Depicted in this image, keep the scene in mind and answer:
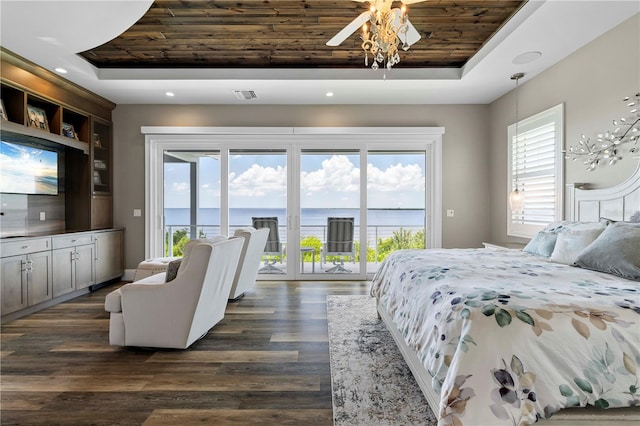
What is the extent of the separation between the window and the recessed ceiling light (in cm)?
62

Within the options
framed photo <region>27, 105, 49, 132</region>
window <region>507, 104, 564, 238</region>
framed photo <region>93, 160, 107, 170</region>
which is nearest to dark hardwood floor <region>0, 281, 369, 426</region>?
framed photo <region>27, 105, 49, 132</region>

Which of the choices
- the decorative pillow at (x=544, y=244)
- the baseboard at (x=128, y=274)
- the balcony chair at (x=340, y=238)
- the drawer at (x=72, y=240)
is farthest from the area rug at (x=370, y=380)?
the baseboard at (x=128, y=274)

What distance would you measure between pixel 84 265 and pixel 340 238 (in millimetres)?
3686

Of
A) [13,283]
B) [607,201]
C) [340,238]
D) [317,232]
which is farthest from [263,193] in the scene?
[607,201]

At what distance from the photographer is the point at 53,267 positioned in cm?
411

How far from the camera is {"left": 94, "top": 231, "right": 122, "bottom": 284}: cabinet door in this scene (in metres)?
4.97

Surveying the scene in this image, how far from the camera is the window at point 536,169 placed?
397cm

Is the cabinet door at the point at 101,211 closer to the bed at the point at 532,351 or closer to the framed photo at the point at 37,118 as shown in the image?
the framed photo at the point at 37,118

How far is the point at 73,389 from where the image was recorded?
2283 millimetres

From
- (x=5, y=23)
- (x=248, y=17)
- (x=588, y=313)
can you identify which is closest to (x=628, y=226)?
(x=588, y=313)

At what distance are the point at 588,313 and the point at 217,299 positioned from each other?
2.79 meters

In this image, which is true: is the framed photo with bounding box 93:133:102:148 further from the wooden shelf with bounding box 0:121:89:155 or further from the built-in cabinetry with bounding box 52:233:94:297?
the built-in cabinetry with bounding box 52:233:94:297

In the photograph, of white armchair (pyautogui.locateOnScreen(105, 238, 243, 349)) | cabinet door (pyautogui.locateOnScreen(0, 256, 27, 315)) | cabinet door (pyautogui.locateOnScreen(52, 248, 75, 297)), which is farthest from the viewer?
cabinet door (pyautogui.locateOnScreen(52, 248, 75, 297))

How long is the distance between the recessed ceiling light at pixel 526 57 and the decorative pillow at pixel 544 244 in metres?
1.97
